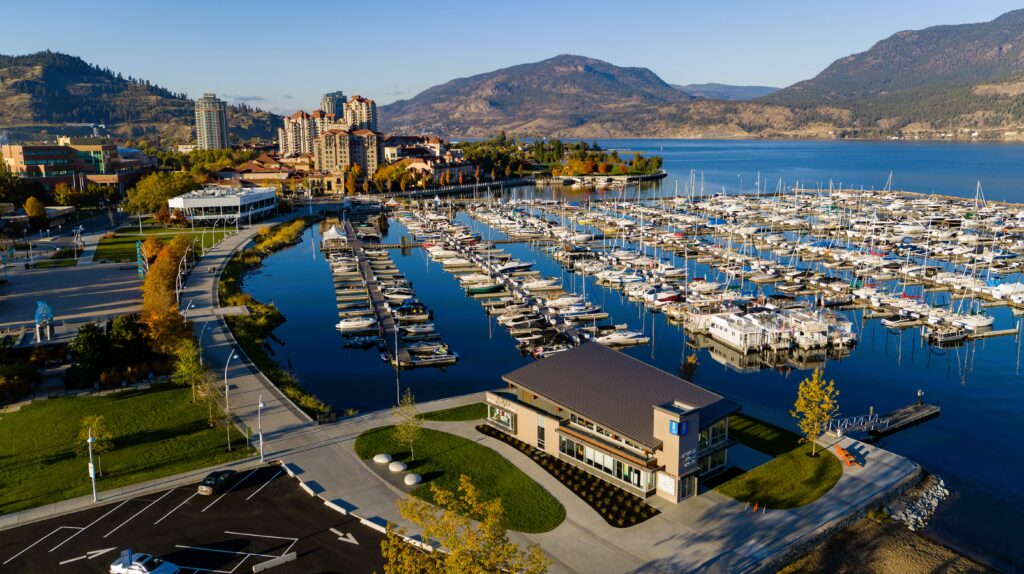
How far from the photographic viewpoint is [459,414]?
113 feet

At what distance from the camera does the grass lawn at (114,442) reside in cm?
2766

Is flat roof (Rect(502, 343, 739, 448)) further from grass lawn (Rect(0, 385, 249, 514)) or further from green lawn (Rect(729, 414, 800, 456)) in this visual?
grass lawn (Rect(0, 385, 249, 514))

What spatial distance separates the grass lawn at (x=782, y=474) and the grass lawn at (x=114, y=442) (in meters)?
21.0

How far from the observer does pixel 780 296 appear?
2448 inches

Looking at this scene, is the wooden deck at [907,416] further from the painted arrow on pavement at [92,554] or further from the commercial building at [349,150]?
the commercial building at [349,150]

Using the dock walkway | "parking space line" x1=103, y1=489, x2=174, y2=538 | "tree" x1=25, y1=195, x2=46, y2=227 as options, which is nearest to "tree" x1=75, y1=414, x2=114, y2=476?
"parking space line" x1=103, y1=489, x2=174, y2=538

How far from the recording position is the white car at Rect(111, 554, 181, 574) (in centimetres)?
2125

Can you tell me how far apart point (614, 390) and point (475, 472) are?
6921 mm

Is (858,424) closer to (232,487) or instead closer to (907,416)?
(907,416)

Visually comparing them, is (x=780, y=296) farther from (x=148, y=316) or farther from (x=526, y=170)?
(x=526, y=170)

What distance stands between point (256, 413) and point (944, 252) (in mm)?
75899

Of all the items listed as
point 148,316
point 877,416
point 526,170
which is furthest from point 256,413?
point 526,170

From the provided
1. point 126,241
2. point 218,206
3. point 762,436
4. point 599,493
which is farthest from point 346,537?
point 218,206

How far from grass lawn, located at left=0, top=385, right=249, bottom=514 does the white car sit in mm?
6886
